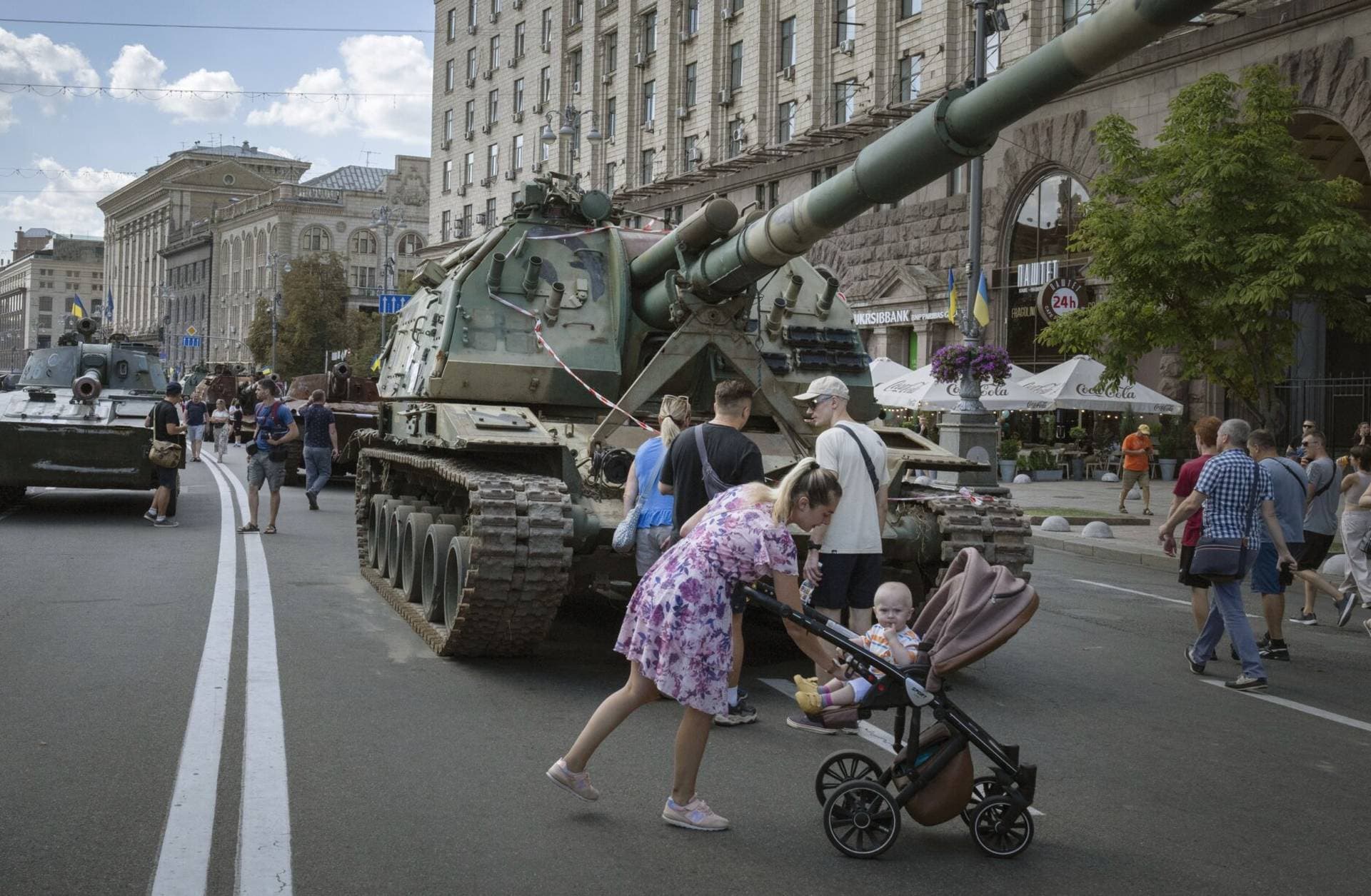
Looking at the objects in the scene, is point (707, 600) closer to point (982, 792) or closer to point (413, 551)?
point (982, 792)

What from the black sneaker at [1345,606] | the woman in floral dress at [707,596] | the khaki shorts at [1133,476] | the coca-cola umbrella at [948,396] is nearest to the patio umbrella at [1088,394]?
the coca-cola umbrella at [948,396]

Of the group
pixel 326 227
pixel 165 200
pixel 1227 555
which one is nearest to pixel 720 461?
pixel 1227 555

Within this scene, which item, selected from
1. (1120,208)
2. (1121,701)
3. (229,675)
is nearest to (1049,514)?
(1120,208)

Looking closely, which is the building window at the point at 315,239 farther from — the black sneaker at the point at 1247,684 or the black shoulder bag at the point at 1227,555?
the black sneaker at the point at 1247,684

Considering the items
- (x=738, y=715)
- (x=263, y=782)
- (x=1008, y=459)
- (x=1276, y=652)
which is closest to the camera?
(x=263, y=782)

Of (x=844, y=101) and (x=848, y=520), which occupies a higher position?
(x=844, y=101)

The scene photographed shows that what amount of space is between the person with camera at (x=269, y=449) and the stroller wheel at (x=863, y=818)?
38.9ft

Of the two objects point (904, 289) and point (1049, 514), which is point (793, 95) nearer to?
point (904, 289)

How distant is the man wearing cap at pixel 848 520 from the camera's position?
7.80 meters

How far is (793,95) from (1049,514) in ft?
70.5

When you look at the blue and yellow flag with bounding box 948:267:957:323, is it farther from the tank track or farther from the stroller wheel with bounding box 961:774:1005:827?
the stroller wheel with bounding box 961:774:1005:827

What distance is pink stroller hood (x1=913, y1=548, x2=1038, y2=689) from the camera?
18.2ft

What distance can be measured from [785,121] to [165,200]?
9844 centimetres

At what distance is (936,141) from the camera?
22.8 ft
